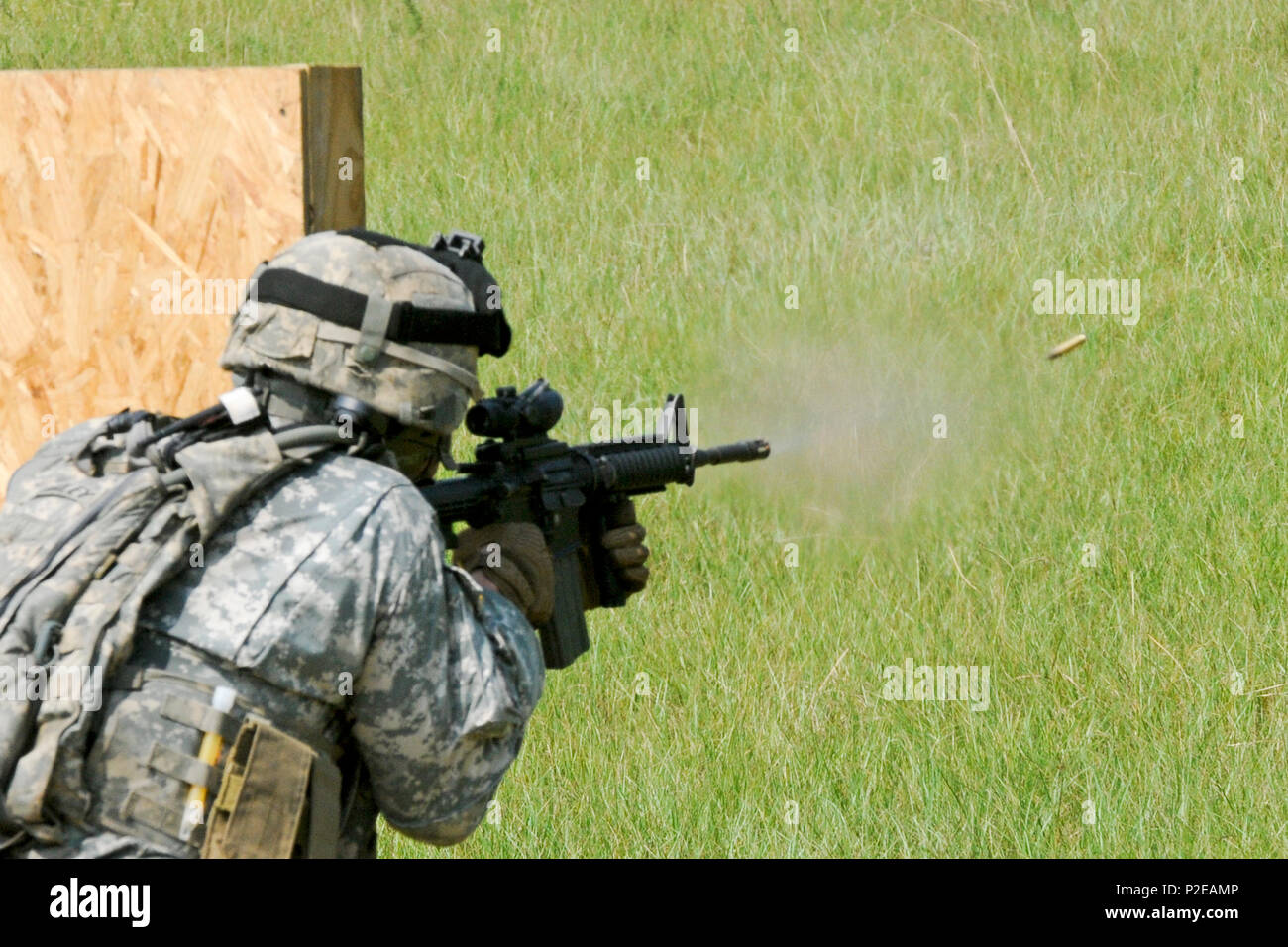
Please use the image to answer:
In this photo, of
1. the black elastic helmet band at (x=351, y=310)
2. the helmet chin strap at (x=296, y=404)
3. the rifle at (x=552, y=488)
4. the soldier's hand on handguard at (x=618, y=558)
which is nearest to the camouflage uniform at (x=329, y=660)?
the helmet chin strap at (x=296, y=404)

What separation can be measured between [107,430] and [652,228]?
218 inches

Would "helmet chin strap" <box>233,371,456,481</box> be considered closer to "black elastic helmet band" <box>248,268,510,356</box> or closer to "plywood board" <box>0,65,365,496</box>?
"black elastic helmet band" <box>248,268,510,356</box>

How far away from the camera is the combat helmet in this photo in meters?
2.89

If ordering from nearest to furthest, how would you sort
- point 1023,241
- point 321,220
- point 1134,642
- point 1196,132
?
point 321,220, point 1134,642, point 1023,241, point 1196,132

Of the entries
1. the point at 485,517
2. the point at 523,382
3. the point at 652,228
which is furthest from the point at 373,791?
the point at 652,228

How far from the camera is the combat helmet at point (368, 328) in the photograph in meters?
2.89

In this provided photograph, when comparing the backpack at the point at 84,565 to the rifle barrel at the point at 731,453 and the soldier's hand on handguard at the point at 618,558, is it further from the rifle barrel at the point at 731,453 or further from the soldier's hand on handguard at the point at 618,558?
the rifle barrel at the point at 731,453

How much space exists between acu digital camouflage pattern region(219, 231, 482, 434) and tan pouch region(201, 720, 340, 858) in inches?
26.1

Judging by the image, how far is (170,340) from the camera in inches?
173

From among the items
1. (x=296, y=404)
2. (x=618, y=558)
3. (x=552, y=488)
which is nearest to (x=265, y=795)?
(x=296, y=404)

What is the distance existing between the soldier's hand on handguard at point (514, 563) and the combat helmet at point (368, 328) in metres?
0.35

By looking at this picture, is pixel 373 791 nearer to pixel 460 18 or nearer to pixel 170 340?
pixel 170 340

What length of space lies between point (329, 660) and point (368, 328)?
62 centimetres

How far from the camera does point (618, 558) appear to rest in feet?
12.5
